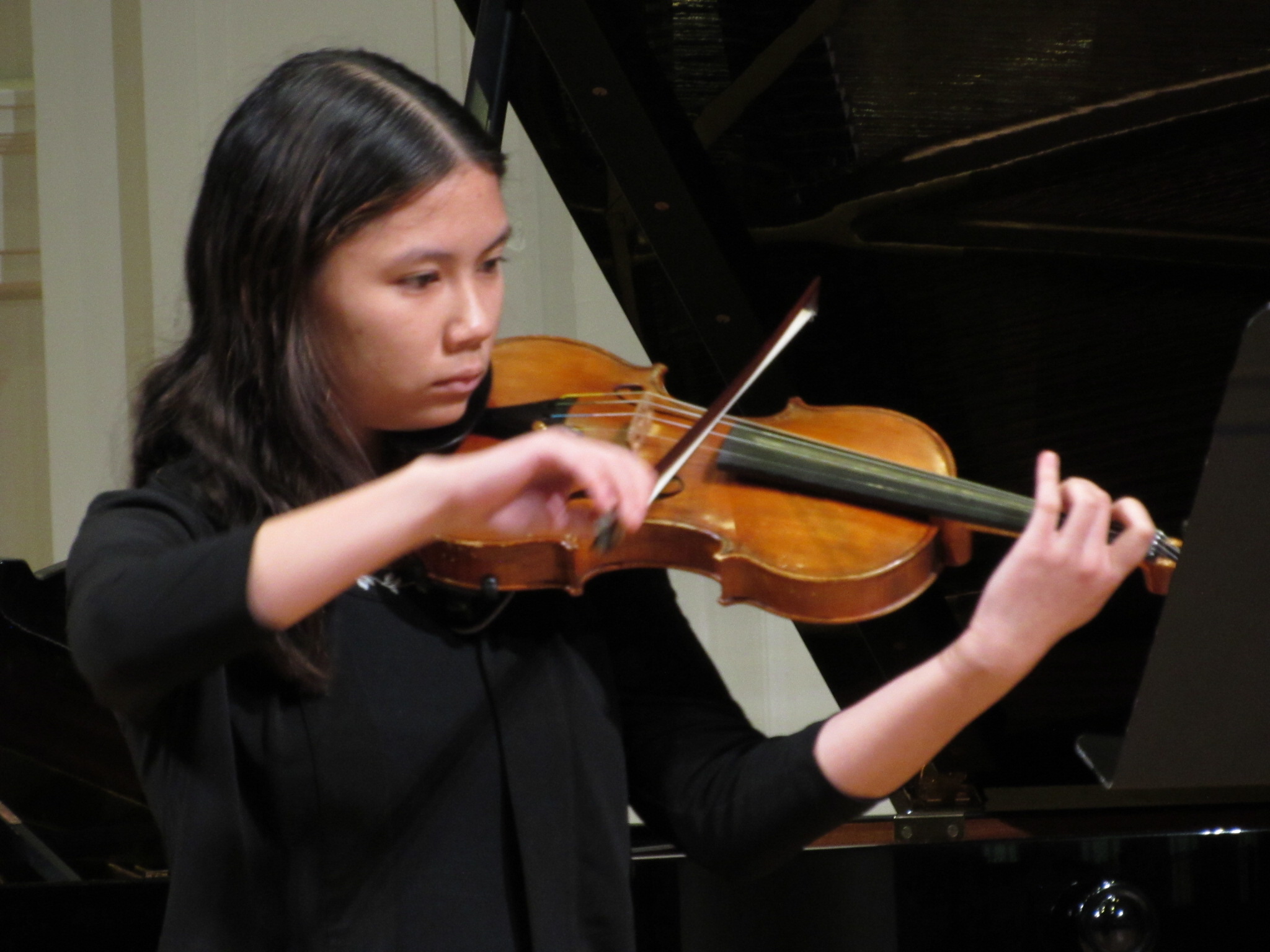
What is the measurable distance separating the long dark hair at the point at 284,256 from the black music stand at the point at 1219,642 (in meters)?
0.45

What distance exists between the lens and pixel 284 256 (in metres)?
0.81

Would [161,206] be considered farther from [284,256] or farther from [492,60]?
[284,256]

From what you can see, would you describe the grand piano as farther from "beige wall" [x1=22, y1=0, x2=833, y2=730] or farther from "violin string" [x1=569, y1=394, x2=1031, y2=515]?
"beige wall" [x1=22, y1=0, x2=833, y2=730]

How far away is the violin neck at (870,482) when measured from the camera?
90cm

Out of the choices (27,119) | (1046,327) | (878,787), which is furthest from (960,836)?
(27,119)

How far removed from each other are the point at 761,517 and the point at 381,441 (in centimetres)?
25

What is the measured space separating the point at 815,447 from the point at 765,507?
0.06 m

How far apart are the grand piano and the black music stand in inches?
15.7

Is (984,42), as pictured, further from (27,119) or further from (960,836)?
(27,119)

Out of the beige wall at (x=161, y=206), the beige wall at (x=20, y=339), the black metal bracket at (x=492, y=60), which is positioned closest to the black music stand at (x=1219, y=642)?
the black metal bracket at (x=492, y=60)

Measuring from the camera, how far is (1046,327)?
1220 mm

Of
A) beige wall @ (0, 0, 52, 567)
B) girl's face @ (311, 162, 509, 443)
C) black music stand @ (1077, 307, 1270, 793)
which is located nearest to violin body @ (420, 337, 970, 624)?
girl's face @ (311, 162, 509, 443)

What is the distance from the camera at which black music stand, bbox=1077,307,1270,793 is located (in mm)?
654

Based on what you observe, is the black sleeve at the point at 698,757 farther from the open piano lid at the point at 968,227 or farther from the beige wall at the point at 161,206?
the beige wall at the point at 161,206
